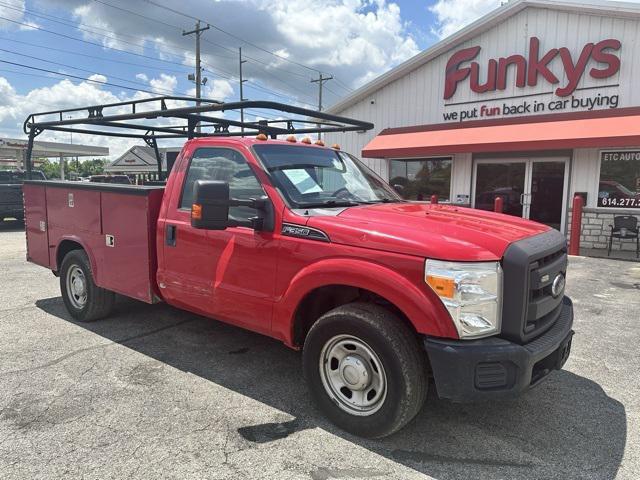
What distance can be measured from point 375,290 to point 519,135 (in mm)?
10036

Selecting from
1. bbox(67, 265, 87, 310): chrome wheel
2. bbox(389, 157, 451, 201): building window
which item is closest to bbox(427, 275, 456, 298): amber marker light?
bbox(67, 265, 87, 310): chrome wheel

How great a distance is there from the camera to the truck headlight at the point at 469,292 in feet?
8.75

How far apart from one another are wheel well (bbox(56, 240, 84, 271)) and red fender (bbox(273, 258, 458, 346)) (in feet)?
10.7

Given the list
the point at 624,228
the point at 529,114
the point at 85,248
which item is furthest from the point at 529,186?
the point at 85,248

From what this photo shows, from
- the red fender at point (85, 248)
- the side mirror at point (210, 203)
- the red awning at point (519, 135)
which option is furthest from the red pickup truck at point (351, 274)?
the red awning at point (519, 135)

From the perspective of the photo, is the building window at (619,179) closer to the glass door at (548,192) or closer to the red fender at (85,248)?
the glass door at (548,192)

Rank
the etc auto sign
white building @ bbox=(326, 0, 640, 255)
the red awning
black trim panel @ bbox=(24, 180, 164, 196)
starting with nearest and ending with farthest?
1. black trim panel @ bbox=(24, 180, 164, 196)
2. the red awning
3. white building @ bbox=(326, 0, 640, 255)
4. the etc auto sign

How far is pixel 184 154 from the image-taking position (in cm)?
428

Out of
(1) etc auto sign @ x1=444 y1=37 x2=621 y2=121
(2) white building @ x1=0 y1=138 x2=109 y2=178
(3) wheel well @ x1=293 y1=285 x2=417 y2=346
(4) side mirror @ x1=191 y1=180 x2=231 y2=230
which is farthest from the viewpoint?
(2) white building @ x1=0 y1=138 x2=109 y2=178

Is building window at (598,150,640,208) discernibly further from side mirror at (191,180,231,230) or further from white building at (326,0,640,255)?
side mirror at (191,180,231,230)

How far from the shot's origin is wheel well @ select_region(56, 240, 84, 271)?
5.50 metres

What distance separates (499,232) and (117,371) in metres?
3.24

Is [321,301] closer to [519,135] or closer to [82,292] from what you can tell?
[82,292]

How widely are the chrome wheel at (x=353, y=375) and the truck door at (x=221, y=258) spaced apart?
1.94 ft
